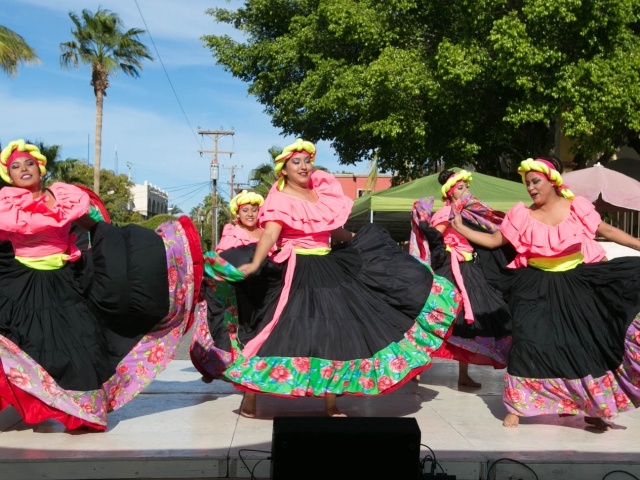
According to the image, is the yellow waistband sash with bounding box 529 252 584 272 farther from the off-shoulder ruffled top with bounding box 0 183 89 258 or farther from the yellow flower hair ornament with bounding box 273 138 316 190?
the off-shoulder ruffled top with bounding box 0 183 89 258

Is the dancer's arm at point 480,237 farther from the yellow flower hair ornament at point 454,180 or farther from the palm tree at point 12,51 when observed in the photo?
the palm tree at point 12,51

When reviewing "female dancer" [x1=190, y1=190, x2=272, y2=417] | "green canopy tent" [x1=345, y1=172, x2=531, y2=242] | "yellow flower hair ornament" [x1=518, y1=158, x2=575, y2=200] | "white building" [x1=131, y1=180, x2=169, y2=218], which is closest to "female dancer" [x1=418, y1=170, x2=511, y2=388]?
"yellow flower hair ornament" [x1=518, y1=158, x2=575, y2=200]

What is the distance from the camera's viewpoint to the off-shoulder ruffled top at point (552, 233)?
5.42 metres

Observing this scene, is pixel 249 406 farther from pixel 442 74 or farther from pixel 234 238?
pixel 442 74

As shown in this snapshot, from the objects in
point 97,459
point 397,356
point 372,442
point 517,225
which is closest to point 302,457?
point 372,442

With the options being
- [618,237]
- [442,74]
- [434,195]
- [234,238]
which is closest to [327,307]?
[618,237]

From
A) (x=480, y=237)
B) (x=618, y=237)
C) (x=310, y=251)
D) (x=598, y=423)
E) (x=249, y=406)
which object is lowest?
(x=249, y=406)

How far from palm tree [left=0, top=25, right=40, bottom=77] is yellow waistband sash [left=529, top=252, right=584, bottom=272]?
15179mm

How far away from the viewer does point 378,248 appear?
5.85m

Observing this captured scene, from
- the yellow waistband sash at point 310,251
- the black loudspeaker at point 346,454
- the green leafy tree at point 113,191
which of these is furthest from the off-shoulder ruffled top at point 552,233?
the green leafy tree at point 113,191

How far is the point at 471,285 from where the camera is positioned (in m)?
6.92

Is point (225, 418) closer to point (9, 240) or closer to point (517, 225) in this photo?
point (9, 240)

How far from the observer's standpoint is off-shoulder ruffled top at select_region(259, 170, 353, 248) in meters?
5.43

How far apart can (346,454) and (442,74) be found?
14.5m
